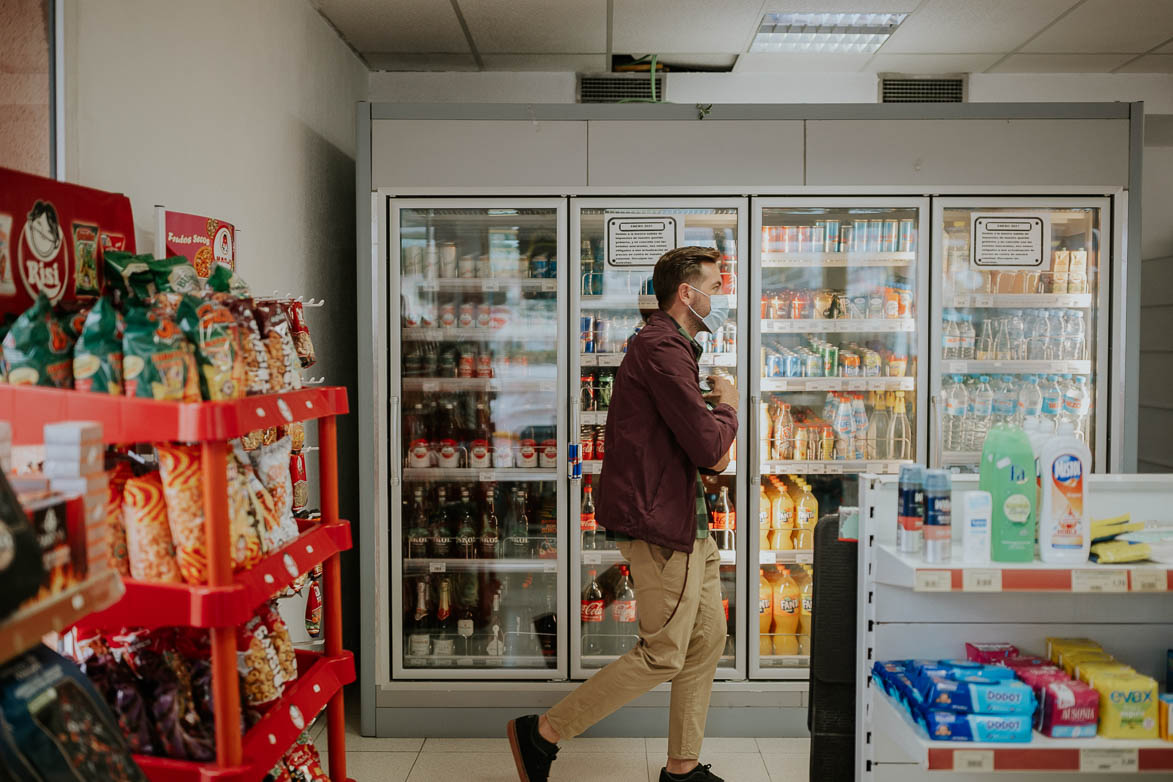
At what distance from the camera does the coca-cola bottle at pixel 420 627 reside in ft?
12.3

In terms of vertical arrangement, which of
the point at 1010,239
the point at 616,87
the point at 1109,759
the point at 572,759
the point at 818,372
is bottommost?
the point at 572,759

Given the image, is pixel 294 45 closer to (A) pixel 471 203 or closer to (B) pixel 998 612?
(A) pixel 471 203

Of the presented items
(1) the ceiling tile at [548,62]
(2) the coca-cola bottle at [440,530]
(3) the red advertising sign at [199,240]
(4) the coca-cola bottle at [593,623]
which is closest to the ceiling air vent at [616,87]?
(1) the ceiling tile at [548,62]

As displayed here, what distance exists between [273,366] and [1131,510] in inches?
82.7

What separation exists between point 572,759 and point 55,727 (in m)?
2.67

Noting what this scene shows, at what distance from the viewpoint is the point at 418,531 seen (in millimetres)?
3783

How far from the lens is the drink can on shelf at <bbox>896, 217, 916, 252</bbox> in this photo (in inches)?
146

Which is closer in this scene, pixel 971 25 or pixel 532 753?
pixel 532 753

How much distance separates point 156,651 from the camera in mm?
1715

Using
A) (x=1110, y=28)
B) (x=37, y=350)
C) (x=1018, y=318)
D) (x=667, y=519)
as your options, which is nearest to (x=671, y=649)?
(x=667, y=519)

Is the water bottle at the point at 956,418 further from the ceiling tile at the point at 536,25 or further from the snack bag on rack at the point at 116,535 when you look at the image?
the snack bag on rack at the point at 116,535

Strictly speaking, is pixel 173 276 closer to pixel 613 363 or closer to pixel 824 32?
pixel 613 363

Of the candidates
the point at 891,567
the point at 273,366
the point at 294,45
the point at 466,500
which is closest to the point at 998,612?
the point at 891,567

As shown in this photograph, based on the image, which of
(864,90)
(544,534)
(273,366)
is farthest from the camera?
(864,90)
